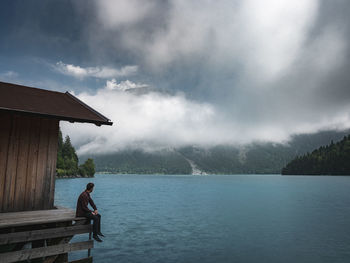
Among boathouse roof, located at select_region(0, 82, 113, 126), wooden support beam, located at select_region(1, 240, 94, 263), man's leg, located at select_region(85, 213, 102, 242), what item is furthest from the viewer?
boathouse roof, located at select_region(0, 82, 113, 126)

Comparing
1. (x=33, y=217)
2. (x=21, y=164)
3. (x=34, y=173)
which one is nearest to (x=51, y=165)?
(x=34, y=173)

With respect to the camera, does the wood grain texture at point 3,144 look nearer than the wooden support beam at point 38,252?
No

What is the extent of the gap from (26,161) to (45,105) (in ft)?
10.2

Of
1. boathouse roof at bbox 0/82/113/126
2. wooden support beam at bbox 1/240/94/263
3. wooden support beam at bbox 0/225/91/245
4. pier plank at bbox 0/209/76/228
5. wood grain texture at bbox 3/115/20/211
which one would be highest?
boathouse roof at bbox 0/82/113/126

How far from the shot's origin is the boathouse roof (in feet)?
40.5

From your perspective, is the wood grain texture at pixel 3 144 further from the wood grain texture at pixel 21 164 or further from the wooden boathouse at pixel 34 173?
the wood grain texture at pixel 21 164

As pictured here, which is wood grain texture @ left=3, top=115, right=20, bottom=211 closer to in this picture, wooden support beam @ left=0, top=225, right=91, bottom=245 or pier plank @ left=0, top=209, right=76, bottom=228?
pier plank @ left=0, top=209, right=76, bottom=228

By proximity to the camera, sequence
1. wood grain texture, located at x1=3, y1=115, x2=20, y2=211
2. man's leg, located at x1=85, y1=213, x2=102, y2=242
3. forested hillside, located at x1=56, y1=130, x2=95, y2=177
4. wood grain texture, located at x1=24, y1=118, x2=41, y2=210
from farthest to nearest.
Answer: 1. forested hillside, located at x1=56, y1=130, x2=95, y2=177
2. wood grain texture, located at x1=24, y1=118, x2=41, y2=210
3. wood grain texture, located at x1=3, y1=115, x2=20, y2=211
4. man's leg, located at x1=85, y1=213, x2=102, y2=242

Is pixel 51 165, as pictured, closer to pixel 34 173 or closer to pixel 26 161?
pixel 34 173

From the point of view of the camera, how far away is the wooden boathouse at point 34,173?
11258mm

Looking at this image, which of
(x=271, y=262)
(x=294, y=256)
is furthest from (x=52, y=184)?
(x=294, y=256)

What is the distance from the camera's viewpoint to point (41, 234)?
10.8 m

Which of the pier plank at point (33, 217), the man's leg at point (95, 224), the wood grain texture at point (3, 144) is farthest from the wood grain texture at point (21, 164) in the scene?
the man's leg at point (95, 224)

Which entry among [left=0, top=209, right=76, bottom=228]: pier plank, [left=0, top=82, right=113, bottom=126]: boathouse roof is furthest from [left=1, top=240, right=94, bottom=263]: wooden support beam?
[left=0, top=82, right=113, bottom=126]: boathouse roof
